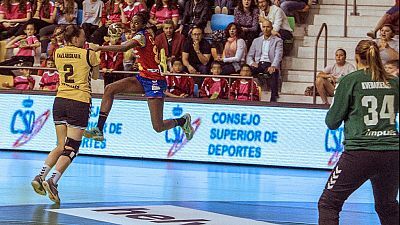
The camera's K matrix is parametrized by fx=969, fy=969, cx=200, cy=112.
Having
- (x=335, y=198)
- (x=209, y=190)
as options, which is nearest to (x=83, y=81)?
(x=209, y=190)

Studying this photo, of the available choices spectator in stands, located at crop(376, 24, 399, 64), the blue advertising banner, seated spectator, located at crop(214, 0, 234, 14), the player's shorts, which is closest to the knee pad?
the player's shorts

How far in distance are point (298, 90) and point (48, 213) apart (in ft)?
29.8

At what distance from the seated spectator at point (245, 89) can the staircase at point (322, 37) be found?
992 mm

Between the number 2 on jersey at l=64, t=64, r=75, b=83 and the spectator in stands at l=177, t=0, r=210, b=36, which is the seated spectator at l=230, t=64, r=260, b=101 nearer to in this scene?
the spectator in stands at l=177, t=0, r=210, b=36

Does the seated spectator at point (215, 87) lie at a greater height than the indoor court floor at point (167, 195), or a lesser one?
greater

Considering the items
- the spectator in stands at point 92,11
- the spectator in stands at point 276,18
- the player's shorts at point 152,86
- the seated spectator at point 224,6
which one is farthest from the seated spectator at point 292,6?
the player's shorts at point 152,86

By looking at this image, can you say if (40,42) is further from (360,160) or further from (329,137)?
(360,160)

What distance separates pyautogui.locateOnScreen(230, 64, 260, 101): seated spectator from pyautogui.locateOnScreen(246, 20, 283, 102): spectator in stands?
0.41 metres

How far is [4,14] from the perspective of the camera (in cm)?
2100

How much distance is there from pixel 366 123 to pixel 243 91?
975 centimetres

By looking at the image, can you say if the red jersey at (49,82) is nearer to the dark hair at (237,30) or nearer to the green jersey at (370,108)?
the dark hair at (237,30)

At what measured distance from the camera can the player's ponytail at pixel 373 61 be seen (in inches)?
299

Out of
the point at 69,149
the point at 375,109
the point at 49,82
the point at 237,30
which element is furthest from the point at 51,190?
the point at 237,30

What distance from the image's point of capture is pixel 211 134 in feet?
56.4
